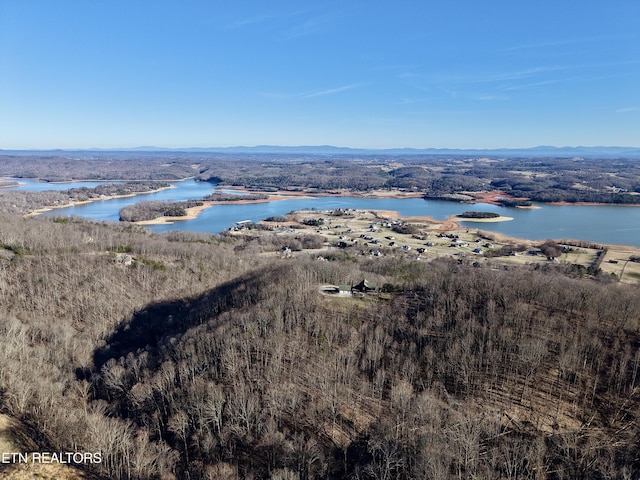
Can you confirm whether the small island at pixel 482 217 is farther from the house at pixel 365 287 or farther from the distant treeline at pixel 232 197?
the distant treeline at pixel 232 197

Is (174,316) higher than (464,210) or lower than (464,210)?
lower

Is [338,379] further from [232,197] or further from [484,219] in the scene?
[232,197]

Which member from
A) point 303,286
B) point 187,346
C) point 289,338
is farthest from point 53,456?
point 303,286

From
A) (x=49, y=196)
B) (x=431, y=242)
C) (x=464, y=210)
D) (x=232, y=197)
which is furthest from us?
(x=232, y=197)

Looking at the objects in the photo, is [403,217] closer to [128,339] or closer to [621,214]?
[621,214]

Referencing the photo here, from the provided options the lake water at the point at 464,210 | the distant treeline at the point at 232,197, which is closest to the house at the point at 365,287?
the lake water at the point at 464,210

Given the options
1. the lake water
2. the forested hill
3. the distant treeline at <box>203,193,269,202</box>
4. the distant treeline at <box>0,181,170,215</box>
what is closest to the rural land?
the forested hill

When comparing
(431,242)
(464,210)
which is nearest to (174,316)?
(431,242)
